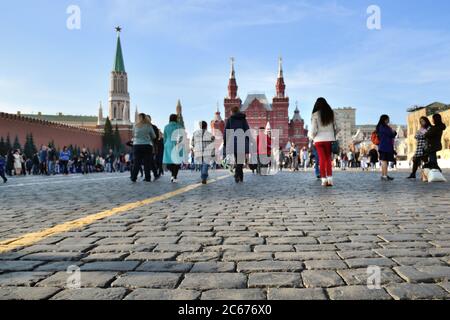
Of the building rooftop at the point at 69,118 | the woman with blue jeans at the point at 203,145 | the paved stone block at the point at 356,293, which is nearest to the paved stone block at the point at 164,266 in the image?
the paved stone block at the point at 356,293

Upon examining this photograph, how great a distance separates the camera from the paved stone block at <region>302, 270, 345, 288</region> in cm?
221

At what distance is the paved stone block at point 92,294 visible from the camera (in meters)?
2.02

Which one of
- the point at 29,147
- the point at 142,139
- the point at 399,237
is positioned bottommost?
the point at 399,237

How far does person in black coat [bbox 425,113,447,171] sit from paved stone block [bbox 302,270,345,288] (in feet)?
31.0

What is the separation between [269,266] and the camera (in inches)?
103

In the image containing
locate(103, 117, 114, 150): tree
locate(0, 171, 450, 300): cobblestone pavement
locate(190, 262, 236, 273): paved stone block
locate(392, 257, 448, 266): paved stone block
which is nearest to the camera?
locate(0, 171, 450, 300): cobblestone pavement

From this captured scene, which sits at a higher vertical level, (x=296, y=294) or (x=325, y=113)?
(x=325, y=113)

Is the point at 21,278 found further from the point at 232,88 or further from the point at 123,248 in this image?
the point at 232,88

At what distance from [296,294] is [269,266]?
0.56 m

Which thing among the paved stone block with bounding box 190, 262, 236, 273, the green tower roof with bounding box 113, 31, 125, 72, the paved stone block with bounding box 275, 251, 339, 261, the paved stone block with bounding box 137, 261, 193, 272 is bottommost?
the paved stone block with bounding box 275, 251, 339, 261

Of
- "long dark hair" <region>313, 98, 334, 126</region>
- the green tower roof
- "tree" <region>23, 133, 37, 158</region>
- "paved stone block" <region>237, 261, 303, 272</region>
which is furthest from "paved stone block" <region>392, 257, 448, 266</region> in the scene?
the green tower roof

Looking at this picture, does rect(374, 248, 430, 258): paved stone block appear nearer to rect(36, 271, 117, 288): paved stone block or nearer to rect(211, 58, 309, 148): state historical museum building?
rect(36, 271, 117, 288): paved stone block

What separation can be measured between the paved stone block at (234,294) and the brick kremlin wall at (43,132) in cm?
5041

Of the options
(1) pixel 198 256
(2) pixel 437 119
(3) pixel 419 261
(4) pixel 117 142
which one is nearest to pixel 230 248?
(1) pixel 198 256
